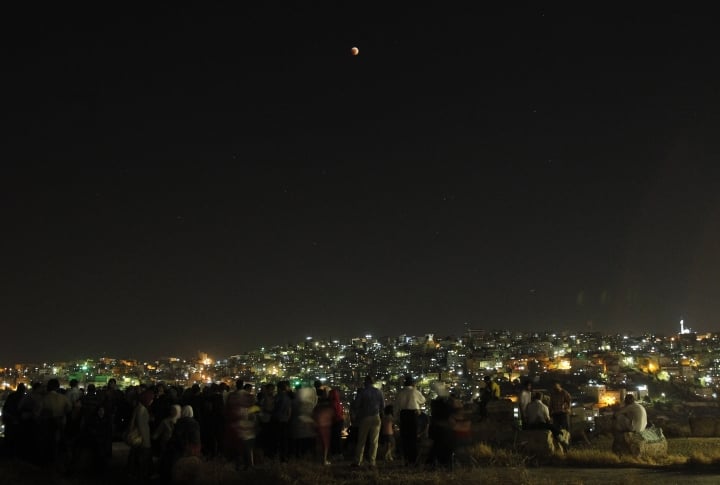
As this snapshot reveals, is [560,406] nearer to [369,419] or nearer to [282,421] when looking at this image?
[369,419]

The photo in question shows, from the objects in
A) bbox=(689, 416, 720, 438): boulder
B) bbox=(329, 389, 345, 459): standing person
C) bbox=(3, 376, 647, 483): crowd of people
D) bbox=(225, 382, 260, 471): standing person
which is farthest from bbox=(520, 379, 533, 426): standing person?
bbox=(225, 382, 260, 471): standing person

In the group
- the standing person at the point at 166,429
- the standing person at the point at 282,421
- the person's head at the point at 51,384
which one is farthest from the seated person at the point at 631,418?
the person's head at the point at 51,384

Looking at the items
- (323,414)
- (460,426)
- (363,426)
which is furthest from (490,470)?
(323,414)

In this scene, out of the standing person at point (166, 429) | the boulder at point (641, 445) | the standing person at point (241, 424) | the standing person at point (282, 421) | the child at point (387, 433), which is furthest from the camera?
the standing person at point (282, 421)

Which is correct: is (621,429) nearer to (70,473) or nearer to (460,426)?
(460,426)

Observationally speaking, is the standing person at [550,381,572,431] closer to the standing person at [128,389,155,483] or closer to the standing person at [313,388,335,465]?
the standing person at [313,388,335,465]

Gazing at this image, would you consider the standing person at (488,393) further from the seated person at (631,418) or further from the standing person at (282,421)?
the standing person at (282,421)

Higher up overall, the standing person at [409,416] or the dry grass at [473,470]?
the standing person at [409,416]
